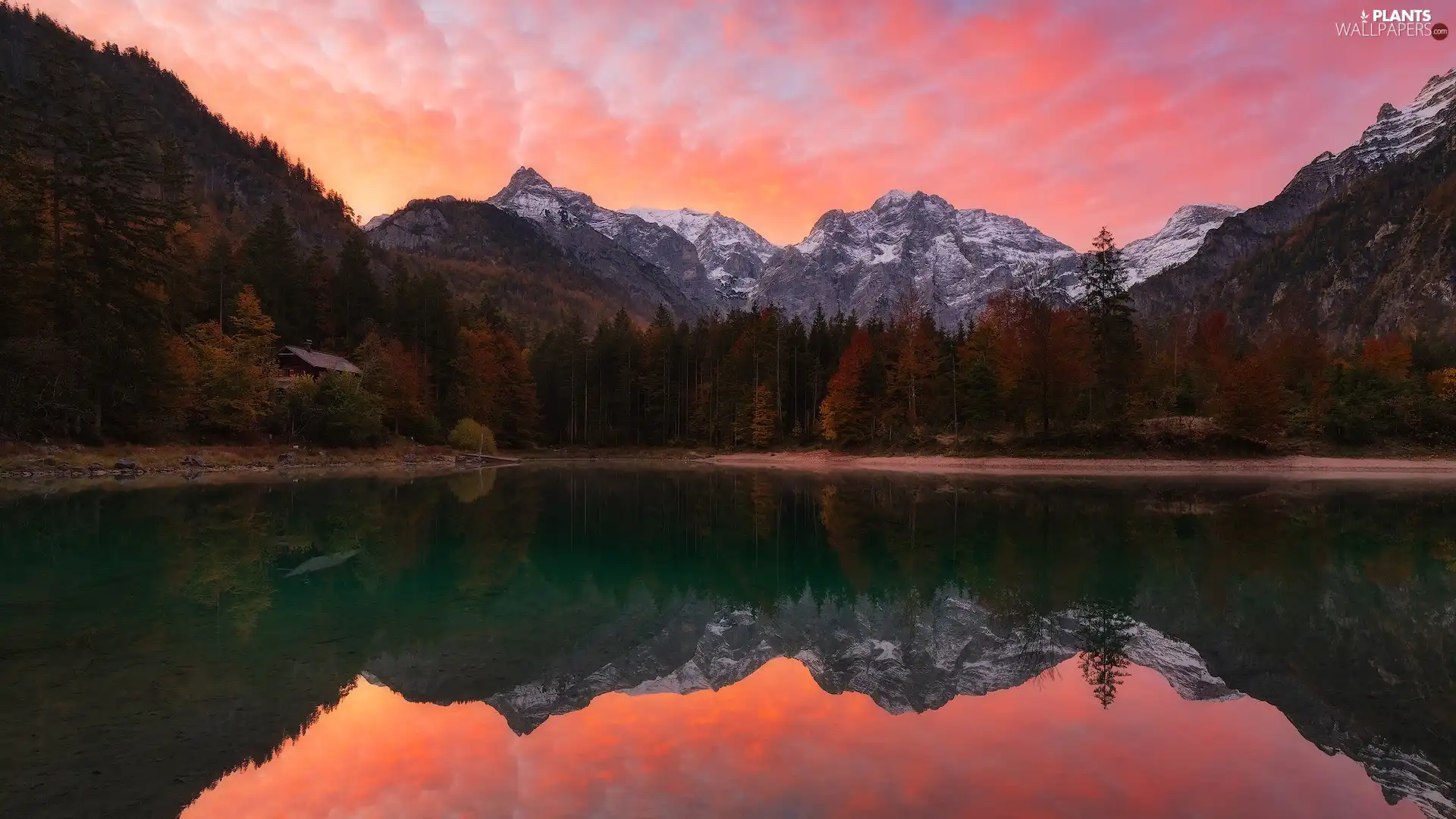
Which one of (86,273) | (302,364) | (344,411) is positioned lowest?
(344,411)

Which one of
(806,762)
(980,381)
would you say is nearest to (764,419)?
(980,381)

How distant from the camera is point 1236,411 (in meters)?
55.1

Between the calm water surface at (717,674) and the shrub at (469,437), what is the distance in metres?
47.7

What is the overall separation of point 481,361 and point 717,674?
76174mm

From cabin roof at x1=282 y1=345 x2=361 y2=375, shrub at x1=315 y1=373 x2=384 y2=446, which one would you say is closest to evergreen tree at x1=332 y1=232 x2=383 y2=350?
cabin roof at x1=282 y1=345 x2=361 y2=375

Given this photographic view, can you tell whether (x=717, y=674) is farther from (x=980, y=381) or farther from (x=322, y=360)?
(x=322, y=360)

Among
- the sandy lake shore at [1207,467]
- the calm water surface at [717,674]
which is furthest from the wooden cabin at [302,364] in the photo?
the sandy lake shore at [1207,467]

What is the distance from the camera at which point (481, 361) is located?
81750 millimetres

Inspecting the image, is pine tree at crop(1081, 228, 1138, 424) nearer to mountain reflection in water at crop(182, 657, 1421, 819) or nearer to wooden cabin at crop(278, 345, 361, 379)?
mountain reflection in water at crop(182, 657, 1421, 819)

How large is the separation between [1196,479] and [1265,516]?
74.3 ft

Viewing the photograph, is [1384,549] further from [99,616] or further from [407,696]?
[99,616]

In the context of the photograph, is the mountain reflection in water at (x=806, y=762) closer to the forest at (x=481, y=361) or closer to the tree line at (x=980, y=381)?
the forest at (x=481, y=361)

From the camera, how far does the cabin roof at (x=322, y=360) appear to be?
65625 millimetres

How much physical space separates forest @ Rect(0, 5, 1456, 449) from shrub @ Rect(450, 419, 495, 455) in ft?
1.60
